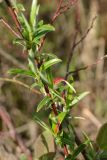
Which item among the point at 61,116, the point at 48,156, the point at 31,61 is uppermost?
the point at 31,61

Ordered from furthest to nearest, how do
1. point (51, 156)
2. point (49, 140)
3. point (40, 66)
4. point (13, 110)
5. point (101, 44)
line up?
point (101, 44) < point (13, 110) < point (49, 140) < point (51, 156) < point (40, 66)

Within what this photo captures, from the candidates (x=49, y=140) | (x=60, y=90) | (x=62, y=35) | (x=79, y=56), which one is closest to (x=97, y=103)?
(x=79, y=56)

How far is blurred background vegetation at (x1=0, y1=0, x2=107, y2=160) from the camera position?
10.8 ft

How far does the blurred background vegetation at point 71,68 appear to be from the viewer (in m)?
3.28

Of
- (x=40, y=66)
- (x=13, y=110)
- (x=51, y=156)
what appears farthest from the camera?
(x=13, y=110)

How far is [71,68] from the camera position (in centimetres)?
305

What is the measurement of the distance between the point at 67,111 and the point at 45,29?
190 millimetres

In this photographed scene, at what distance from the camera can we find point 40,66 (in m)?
1.04

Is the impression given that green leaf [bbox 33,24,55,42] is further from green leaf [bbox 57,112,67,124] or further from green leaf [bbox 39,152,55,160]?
green leaf [bbox 39,152,55,160]

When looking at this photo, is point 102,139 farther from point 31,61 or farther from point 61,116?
point 31,61

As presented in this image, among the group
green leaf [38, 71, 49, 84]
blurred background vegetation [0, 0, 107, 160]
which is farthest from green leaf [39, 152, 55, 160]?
blurred background vegetation [0, 0, 107, 160]

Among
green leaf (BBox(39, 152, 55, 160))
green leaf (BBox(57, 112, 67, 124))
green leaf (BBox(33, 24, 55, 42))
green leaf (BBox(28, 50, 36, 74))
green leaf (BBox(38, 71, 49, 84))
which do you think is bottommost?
green leaf (BBox(39, 152, 55, 160))

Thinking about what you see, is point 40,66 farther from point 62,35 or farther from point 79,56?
point 62,35

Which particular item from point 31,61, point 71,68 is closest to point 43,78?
point 31,61
